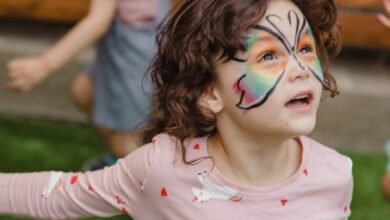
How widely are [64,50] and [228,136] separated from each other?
131cm

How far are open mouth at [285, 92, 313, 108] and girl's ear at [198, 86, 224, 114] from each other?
0.66 ft

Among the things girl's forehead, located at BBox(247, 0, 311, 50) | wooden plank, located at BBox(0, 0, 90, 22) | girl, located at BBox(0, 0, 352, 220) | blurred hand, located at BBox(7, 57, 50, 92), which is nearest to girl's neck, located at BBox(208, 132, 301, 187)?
girl, located at BBox(0, 0, 352, 220)

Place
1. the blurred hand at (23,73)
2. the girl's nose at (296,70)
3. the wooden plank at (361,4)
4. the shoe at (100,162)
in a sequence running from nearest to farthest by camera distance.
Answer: the girl's nose at (296,70) < the blurred hand at (23,73) < the shoe at (100,162) < the wooden plank at (361,4)

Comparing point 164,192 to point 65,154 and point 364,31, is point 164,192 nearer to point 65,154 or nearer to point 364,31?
point 65,154

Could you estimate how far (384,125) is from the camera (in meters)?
4.94

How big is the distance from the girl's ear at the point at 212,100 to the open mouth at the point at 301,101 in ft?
0.66

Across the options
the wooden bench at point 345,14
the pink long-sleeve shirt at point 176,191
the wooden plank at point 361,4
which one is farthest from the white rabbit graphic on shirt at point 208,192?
the wooden plank at point 361,4

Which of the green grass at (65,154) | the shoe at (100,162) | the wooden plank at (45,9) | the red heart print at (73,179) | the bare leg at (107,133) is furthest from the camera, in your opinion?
the wooden plank at (45,9)

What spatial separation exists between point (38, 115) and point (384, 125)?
189 cm

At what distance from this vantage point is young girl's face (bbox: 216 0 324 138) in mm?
2260

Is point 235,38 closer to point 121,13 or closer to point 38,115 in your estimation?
point 121,13

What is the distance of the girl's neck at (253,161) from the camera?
2410 mm

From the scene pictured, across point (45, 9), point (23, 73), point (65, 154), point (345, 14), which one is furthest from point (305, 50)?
point (45, 9)

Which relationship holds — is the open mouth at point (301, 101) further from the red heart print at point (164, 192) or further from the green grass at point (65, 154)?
the green grass at point (65, 154)
